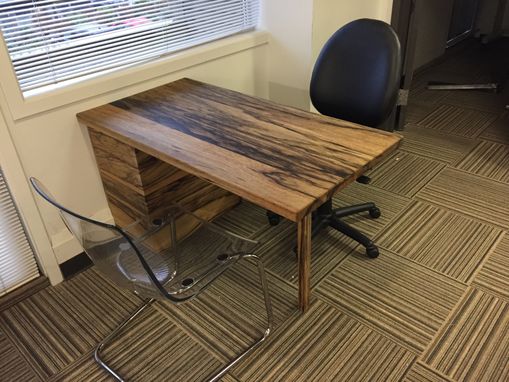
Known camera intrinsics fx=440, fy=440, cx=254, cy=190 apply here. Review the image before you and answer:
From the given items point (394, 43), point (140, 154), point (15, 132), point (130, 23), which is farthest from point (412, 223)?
point (15, 132)

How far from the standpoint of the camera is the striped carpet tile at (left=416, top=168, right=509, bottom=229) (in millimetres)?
2316

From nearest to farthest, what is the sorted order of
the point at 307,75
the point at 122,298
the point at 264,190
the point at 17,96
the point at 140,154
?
the point at 264,190, the point at 17,96, the point at 140,154, the point at 122,298, the point at 307,75

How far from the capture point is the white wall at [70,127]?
1.75 meters

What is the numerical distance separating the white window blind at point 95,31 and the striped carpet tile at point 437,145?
4.90 ft

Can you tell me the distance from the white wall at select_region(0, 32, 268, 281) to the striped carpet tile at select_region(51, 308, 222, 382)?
1.82 feet

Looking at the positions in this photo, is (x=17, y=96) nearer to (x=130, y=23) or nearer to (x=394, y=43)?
(x=130, y=23)

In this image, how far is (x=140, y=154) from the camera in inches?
71.2

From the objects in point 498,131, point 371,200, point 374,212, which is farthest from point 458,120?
point 374,212

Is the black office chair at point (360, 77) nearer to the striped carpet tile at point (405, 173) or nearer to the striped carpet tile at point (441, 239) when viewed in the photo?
the striped carpet tile at point (441, 239)

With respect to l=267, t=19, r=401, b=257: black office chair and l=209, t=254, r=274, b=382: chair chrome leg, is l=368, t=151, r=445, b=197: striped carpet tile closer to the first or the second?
l=267, t=19, r=401, b=257: black office chair

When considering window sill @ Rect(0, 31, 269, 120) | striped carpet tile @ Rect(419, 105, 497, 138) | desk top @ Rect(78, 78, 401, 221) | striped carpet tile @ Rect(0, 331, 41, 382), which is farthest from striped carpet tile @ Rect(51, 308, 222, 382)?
striped carpet tile @ Rect(419, 105, 497, 138)

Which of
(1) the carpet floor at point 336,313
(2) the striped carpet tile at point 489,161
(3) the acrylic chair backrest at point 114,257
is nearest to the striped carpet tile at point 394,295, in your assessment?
(1) the carpet floor at point 336,313

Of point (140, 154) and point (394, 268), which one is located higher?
point (140, 154)

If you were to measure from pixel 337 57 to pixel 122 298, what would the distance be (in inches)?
56.7
